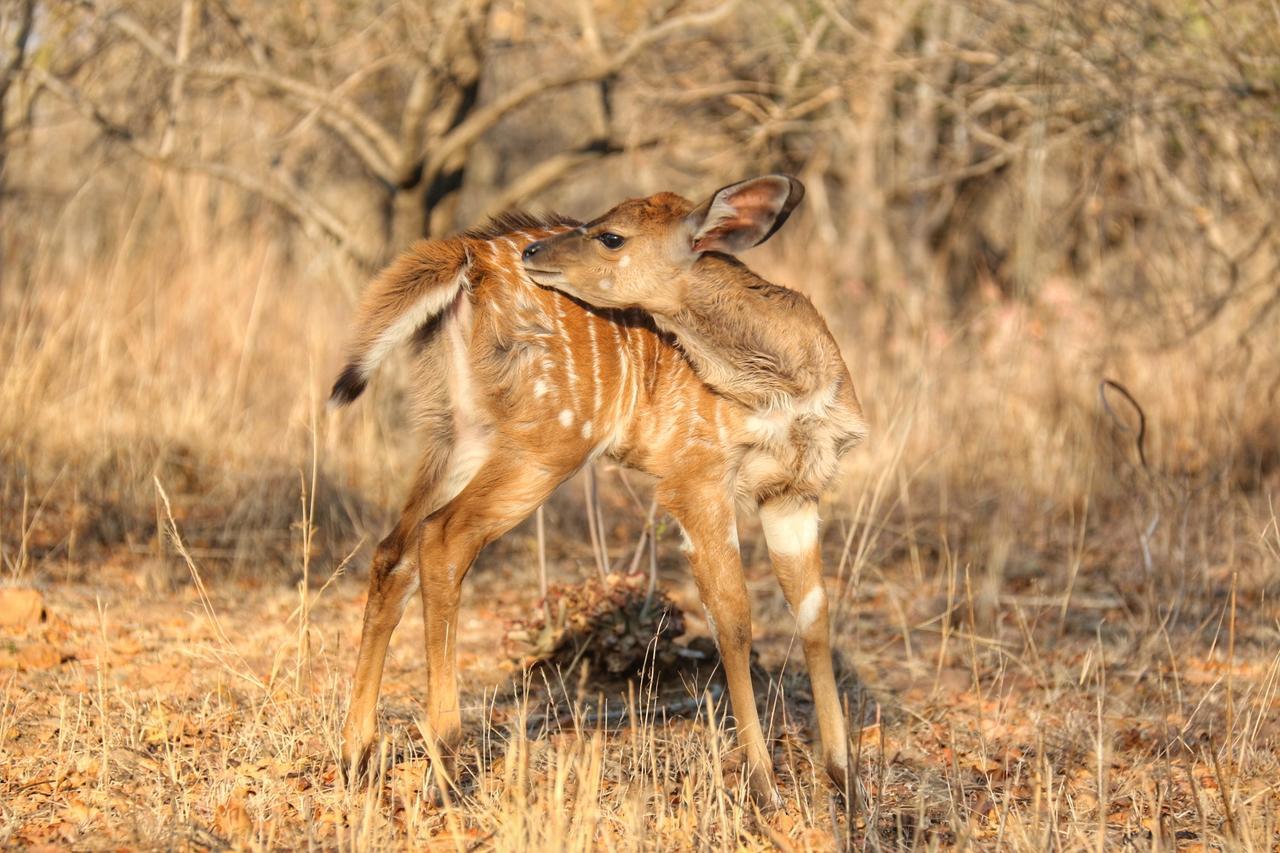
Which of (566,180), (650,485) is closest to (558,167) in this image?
(566,180)

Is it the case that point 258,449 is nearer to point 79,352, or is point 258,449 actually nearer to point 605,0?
point 79,352

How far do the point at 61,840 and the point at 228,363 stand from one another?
5057mm

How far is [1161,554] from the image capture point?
6.34 meters

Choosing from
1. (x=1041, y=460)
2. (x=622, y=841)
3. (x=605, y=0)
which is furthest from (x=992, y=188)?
(x=622, y=841)

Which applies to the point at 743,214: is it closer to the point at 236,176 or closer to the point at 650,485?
the point at 650,485

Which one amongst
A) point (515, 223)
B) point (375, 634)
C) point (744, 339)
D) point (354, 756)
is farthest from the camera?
point (515, 223)

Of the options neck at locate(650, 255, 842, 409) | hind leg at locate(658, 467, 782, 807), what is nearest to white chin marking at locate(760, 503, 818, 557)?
hind leg at locate(658, 467, 782, 807)

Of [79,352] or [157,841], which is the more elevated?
[79,352]

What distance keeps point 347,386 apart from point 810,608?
1.61 m

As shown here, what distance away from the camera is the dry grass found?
3.77 meters

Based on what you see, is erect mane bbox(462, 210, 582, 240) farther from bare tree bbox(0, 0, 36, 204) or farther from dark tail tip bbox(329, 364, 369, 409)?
bare tree bbox(0, 0, 36, 204)

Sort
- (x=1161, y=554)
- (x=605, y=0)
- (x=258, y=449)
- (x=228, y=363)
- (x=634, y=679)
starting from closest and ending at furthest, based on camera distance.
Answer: (x=634, y=679), (x=1161, y=554), (x=258, y=449), (x=228, y=363), (x=605, y=0)

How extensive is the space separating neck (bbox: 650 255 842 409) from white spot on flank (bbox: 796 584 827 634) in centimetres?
62

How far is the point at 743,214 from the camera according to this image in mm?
4398
